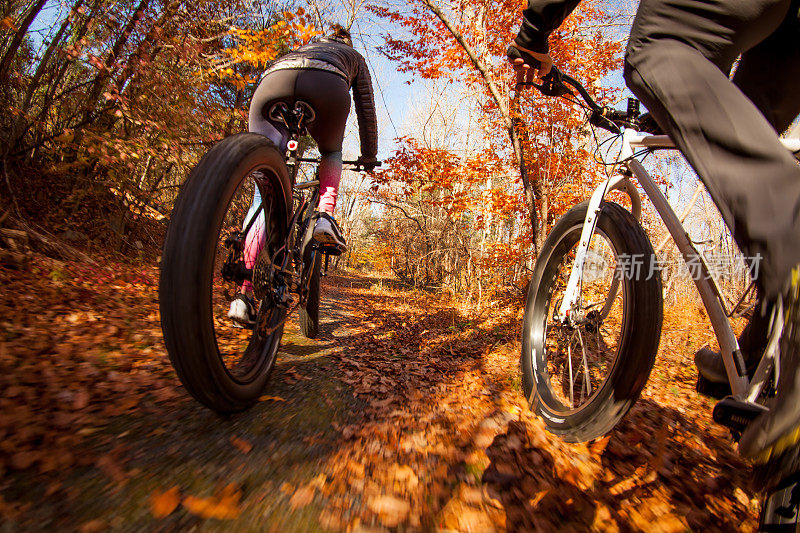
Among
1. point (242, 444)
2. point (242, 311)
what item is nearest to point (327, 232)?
point (242, 311)

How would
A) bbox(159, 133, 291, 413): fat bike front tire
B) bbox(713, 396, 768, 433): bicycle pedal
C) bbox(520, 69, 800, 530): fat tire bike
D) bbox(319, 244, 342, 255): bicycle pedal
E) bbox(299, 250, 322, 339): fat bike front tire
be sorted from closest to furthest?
bbox(713, 396, 768, 433): bicycle pedal < bbox(520, 69, 800, 530): fat tire bike < bbox(159, 133, 291, 413): fat bike front tire < bbox(319, 244, 342, 255): bicycle pedal < bbox(299, 250, 322, 339): fat bike front tire

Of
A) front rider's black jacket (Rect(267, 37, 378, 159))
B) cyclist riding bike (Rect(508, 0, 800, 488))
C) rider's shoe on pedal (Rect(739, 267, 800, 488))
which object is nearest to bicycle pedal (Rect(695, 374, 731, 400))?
cyclist riding bike (Rect(508, 0, 800, 488))

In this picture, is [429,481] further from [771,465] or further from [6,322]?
[6,322]

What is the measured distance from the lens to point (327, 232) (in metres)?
2.05

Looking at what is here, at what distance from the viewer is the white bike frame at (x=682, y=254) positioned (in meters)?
0.89

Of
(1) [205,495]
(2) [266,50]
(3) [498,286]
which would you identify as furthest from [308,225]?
(3) [498,286]

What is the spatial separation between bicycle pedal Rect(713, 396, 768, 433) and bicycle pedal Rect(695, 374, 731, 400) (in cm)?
58

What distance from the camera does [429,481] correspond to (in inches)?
42.8

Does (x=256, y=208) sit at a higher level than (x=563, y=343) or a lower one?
higher

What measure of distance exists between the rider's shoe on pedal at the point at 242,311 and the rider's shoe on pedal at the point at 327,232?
68cm

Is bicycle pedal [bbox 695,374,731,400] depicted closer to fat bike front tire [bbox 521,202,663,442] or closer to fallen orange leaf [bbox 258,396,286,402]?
fat bike front tire [bbox 521,202,663,442]

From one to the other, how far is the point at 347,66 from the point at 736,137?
1.98m

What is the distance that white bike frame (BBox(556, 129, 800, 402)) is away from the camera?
894 mm

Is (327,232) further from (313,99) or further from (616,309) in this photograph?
(616,309)
